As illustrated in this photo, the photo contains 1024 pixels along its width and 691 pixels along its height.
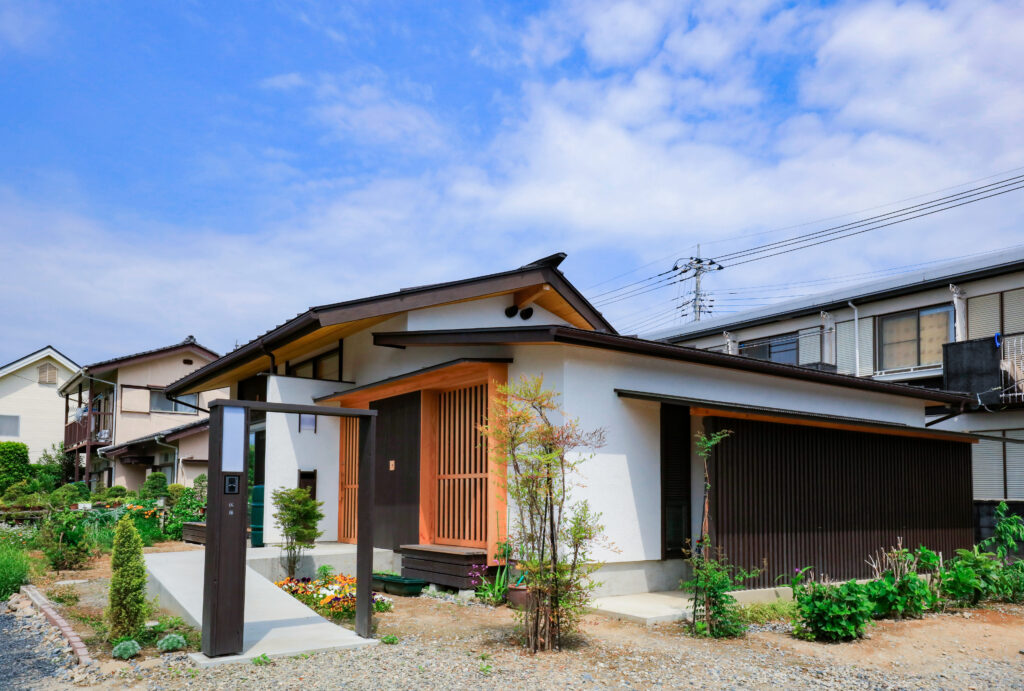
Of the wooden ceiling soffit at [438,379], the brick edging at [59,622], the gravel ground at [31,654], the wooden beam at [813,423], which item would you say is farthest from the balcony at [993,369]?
the gravel ground at [31,654]

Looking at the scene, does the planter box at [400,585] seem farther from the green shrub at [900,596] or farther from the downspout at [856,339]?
the downspout at [856,339]

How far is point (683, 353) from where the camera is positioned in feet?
33.5

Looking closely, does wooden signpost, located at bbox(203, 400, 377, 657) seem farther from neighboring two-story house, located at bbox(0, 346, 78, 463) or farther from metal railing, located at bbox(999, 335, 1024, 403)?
neighboring two-story house, located at bbox(0, 346, 78, 463)

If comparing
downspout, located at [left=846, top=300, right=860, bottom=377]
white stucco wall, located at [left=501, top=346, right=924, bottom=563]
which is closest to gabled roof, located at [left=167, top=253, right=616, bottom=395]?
white stucco wall, located at [left=501, top=346, right=924, bottom=563]

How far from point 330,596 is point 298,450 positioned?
452 cm

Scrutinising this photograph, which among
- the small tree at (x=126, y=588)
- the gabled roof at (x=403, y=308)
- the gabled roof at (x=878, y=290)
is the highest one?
the gabled roof at (x=878, y=290)

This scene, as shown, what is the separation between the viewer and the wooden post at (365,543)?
7352mm

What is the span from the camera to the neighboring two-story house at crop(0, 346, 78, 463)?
38.0 meters

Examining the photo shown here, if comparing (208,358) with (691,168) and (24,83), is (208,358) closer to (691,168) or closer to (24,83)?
(24,83)

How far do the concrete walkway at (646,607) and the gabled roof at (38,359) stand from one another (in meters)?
37.4

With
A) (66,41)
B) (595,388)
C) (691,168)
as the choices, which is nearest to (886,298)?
(691,168)

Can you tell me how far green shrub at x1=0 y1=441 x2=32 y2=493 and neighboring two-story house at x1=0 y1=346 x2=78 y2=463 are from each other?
6.20 metres

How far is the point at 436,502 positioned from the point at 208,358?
79.8ft

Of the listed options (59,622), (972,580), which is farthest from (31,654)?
(972,580)
